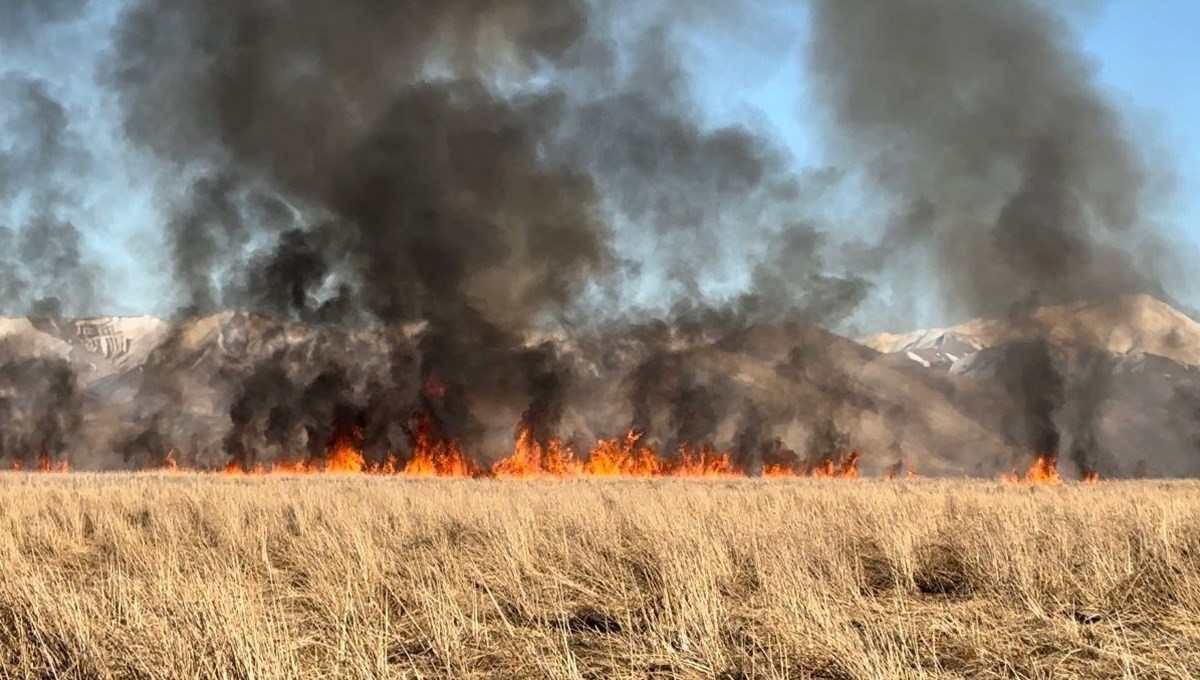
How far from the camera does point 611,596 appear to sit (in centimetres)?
899

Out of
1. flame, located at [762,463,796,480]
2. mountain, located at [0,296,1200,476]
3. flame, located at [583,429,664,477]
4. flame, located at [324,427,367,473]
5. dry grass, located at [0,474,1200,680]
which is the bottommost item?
dry grass, located at [0,474,1200,680]

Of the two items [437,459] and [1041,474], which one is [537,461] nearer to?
[437,459]

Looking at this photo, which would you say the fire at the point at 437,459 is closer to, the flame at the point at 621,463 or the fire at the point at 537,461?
the fire at the point at 537,461

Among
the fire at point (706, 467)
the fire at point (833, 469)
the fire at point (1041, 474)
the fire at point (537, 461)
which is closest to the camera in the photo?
the fire at point (537, 461)

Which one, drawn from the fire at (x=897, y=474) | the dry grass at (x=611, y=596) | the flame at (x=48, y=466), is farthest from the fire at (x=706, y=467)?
the dry grass at (x=611, y=596)

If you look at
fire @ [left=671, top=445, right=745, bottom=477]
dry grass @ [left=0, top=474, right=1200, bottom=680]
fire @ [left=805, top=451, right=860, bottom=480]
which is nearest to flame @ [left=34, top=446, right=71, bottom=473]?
fire @ [left=671, top=445, right=745, bottom=477]

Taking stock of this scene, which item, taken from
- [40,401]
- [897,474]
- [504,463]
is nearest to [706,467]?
[504,463]

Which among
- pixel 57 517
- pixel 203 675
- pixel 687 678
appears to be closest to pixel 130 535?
pixel 57 517

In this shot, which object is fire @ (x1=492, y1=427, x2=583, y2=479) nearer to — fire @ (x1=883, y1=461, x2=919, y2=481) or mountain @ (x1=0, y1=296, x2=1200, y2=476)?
mountain @ (x1=0, y1=296, x2=1200, y2=476)

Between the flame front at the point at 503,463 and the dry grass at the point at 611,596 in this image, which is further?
the flame front at the point at 503,463

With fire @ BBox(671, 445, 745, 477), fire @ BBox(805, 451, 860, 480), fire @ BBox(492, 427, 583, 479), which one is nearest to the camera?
fire @ BBox(492, 427, 583, 479)

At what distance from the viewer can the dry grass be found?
253 inches

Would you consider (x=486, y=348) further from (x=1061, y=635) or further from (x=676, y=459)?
(x=1061, y=635)

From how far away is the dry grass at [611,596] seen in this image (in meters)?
6.41
